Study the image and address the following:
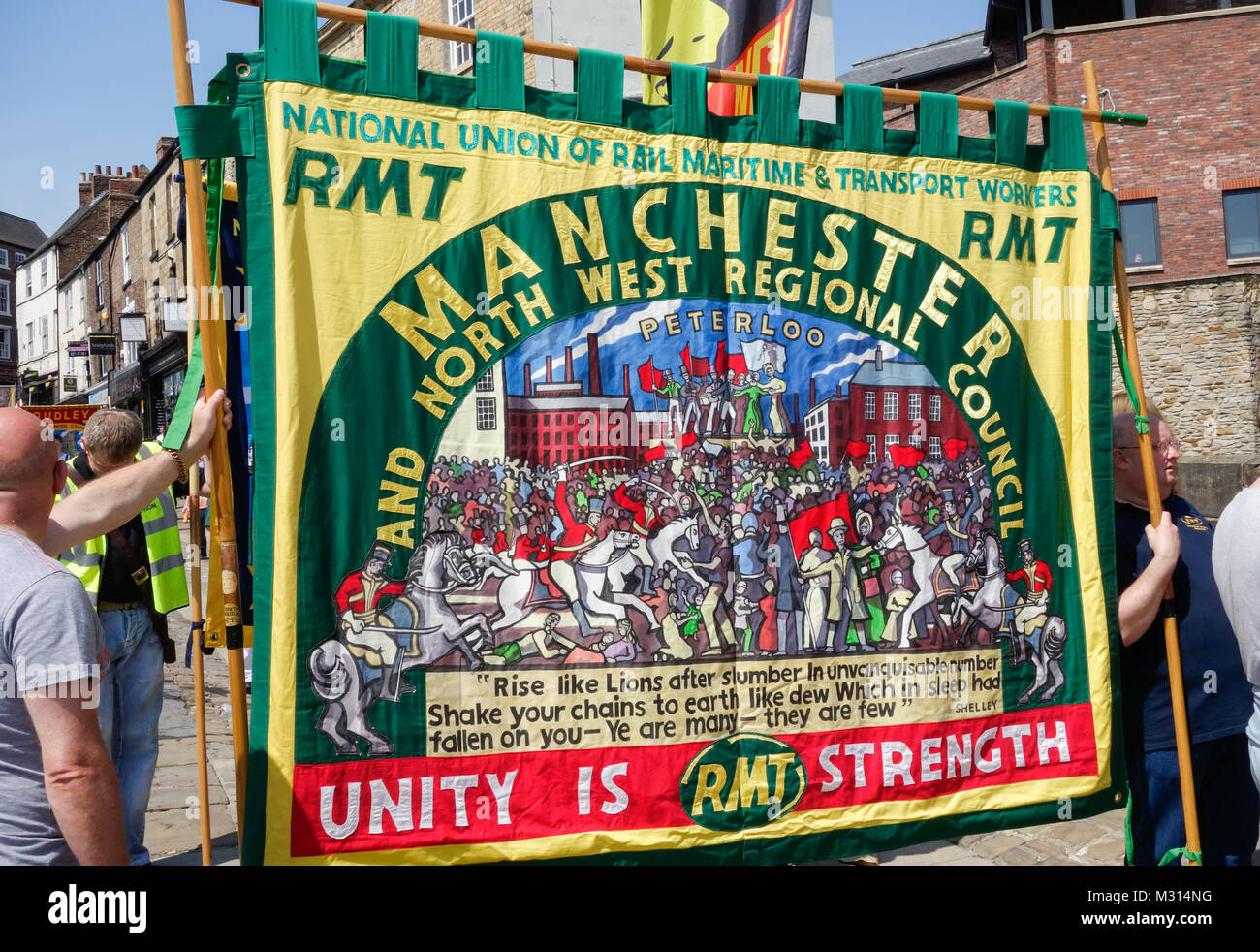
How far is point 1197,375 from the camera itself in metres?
20.1

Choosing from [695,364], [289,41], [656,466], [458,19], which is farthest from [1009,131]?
[458,19]

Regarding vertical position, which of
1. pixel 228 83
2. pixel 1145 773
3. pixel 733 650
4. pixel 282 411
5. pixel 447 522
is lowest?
pixel 1145 773

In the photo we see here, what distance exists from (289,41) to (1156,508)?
3.23m

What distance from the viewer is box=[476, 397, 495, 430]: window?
2855mm

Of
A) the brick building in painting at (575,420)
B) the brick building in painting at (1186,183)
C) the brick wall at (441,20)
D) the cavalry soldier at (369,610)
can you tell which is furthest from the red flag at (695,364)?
the brick building in painting at (1186,183)

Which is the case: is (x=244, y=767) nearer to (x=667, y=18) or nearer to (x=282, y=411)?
(x=282, y=411)

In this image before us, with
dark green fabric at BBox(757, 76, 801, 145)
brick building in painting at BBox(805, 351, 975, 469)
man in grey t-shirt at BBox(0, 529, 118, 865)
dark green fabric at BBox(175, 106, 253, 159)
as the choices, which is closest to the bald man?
man in grey t-shirt at BBox(0, 529, 118, 865)

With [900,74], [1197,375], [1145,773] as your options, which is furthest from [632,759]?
[900,74]

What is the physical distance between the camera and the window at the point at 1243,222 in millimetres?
21750

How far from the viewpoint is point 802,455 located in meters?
3.16

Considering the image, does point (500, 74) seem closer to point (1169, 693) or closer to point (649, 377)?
point (649, 377)

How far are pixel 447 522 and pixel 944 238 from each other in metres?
2.01

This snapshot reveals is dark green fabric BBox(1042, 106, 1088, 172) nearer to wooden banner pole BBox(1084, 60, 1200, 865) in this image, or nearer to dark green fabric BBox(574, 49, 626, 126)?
wooden banner pole BBox(1084, 60, 1200, 865)

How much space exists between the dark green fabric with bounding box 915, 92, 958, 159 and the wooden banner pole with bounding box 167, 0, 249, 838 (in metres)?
2.40
